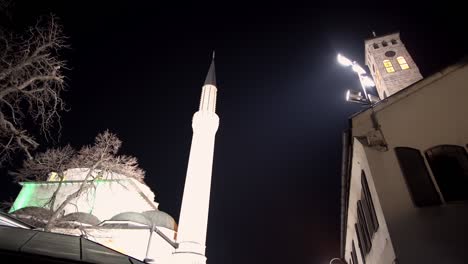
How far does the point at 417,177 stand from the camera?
8.61 m

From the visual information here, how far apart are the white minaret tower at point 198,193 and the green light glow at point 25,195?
18.7m

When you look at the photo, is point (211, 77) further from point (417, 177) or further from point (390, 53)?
point (417, 177)

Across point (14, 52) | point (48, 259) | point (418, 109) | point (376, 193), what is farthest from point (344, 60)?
point (48, 259)

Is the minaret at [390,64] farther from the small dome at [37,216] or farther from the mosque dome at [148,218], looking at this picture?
the small dome at [37,216]

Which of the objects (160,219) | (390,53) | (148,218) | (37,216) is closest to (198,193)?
(160,219)

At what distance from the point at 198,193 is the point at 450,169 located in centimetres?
2120

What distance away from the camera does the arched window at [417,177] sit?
815cm

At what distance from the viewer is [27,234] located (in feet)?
16.9

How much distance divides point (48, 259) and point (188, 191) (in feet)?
77.7

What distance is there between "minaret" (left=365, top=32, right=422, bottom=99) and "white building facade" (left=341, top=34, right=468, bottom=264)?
22.3 metres

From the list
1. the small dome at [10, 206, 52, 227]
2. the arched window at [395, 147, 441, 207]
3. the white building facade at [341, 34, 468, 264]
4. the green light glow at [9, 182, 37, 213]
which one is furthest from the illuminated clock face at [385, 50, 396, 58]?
the green light glow at [9, 182, 37, 213]

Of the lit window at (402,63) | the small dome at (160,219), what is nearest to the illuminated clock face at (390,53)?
the lit window at (402,63)

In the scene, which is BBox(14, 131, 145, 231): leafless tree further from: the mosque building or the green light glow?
the green light glow

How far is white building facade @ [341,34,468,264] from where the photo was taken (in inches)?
302
